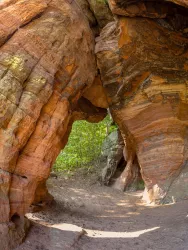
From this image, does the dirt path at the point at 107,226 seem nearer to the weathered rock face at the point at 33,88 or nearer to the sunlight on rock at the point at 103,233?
the sunlight on rock at the point at 103,233

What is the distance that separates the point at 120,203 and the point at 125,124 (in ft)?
14.1

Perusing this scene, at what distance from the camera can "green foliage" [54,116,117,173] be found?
76.2ft

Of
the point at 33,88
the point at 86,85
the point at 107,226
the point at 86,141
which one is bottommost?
the point at 86,141

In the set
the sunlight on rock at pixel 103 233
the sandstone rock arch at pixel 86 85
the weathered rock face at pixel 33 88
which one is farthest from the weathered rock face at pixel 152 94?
the sunlight on rock at pixel 103 233

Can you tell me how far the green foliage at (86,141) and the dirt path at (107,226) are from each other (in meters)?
6.99

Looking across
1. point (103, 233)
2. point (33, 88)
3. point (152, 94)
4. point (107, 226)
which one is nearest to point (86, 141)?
point (152, 94)

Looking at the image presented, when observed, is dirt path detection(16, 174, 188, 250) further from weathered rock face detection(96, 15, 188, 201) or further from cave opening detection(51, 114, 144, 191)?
cave opening detection(51, 114, 144, 191)

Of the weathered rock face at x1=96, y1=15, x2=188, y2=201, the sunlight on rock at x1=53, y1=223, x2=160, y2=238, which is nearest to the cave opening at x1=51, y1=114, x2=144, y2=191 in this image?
the weathered rock face at x1=96, y1=15, x2=188, y2=201

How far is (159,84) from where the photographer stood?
44.5 feet

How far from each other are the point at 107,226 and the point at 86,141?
44.2 ft

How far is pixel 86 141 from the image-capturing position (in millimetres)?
23531

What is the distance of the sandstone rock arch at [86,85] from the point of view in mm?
8391

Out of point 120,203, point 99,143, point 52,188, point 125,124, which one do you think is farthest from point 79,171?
point 125,124

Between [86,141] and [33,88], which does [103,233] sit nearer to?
[33,88]
